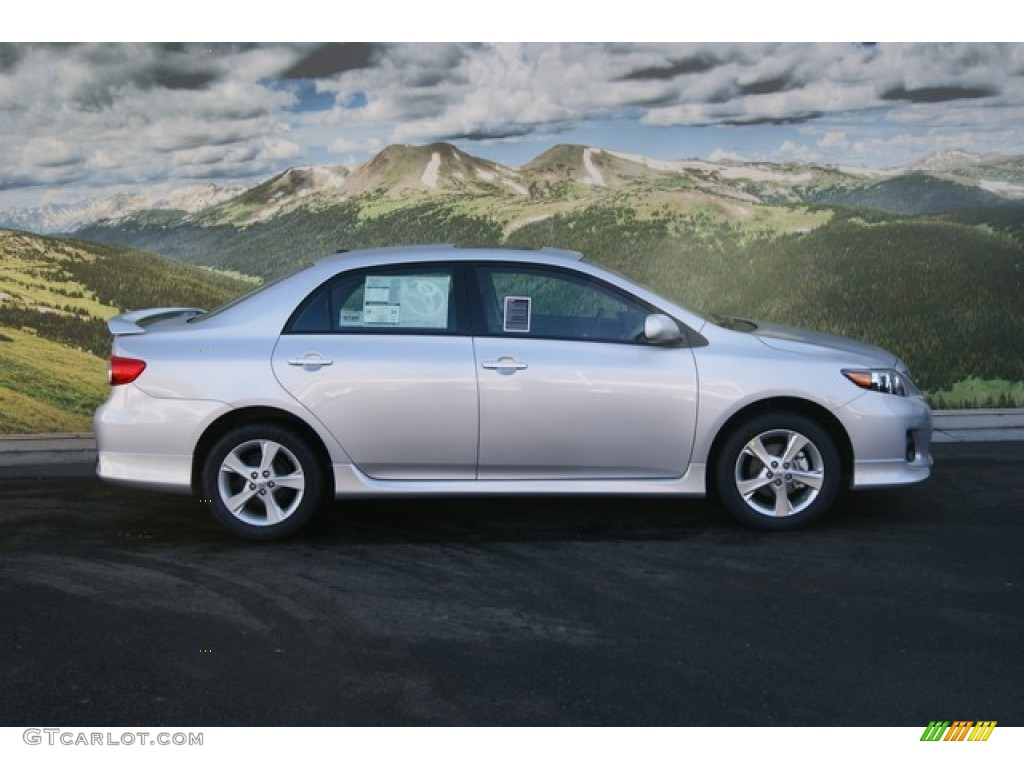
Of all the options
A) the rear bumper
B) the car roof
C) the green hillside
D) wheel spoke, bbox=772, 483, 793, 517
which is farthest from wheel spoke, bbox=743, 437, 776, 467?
the green hillside

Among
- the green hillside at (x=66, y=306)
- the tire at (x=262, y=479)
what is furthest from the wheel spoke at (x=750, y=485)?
the green hillside at (x=66, y=306)

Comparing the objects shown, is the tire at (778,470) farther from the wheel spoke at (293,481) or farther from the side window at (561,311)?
the wheel spoke at (293,481)

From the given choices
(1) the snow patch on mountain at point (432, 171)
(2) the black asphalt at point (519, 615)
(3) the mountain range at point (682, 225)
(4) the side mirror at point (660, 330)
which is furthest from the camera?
(1) the snow patch on mountain at point (432, 171)

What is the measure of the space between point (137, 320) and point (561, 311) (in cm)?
234

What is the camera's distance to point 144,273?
10828mm

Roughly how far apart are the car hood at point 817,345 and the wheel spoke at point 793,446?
45 cm

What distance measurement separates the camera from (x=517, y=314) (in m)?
6.67

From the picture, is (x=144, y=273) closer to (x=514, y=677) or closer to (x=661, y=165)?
(x=661, y=165)

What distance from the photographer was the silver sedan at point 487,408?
6.48 meters

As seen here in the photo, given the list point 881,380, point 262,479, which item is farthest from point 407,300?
point 881,380
